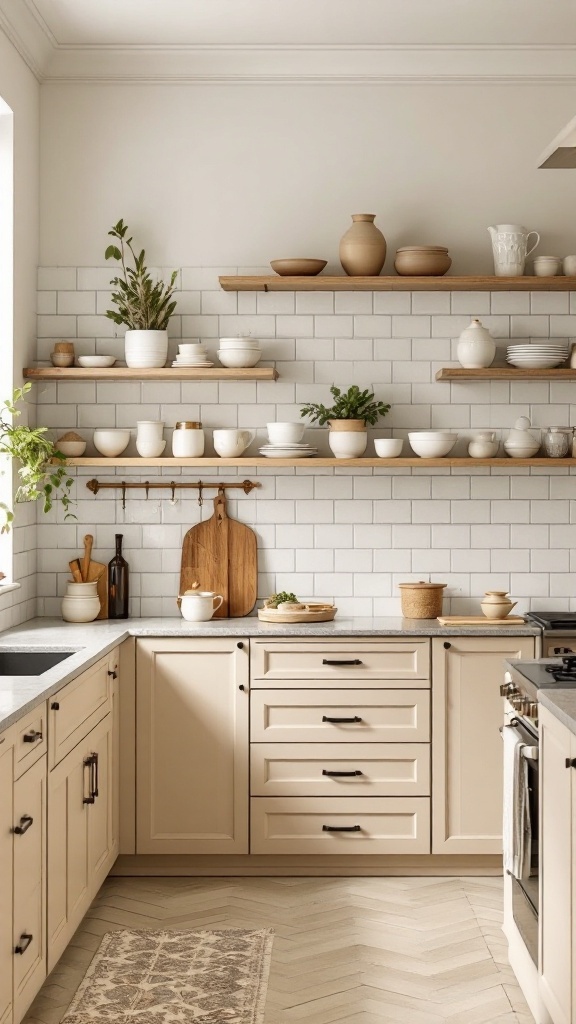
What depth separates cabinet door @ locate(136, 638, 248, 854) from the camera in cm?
403

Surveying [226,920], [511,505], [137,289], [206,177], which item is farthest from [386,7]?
[226,920]

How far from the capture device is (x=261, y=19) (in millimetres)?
4172

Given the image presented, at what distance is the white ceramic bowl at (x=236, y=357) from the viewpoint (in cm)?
434

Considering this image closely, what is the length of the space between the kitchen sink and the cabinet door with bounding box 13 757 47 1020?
87cm

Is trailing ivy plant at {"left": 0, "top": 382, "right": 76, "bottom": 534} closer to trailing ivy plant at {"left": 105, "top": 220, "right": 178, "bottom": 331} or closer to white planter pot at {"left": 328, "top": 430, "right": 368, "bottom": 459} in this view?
trailing ivy plant at {"left": 105, "top": 220, "right": 178, "bottom": 331}

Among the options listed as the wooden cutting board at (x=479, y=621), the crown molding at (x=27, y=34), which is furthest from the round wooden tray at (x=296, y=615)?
the crown molding at (x=27, y=34)

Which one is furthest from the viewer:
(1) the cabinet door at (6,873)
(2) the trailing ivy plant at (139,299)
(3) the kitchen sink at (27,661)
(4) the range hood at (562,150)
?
(2) the trailing ivy plant at (139,299)

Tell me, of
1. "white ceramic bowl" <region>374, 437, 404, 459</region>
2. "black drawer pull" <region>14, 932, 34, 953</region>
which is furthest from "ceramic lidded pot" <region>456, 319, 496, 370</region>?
"black drawer pull" <region>14, 932, 34, 953</region>

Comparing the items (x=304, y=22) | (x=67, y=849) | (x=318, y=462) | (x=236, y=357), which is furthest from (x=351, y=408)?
(x=67, y=849)

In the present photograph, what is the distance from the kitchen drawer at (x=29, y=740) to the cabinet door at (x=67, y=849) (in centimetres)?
16

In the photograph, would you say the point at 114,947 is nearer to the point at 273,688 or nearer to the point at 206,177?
the point at 273,688

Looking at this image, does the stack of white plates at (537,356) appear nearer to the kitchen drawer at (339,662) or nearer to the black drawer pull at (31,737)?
the kitchen drawer at (339,662)

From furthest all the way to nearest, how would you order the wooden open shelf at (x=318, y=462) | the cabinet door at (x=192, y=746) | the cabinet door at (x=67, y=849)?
the wooden open shelf at (x=318, y=462), the cabinet door at (x=192, y=746), the cabinet door at (x=67, y=849)

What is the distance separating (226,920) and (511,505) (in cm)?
213
